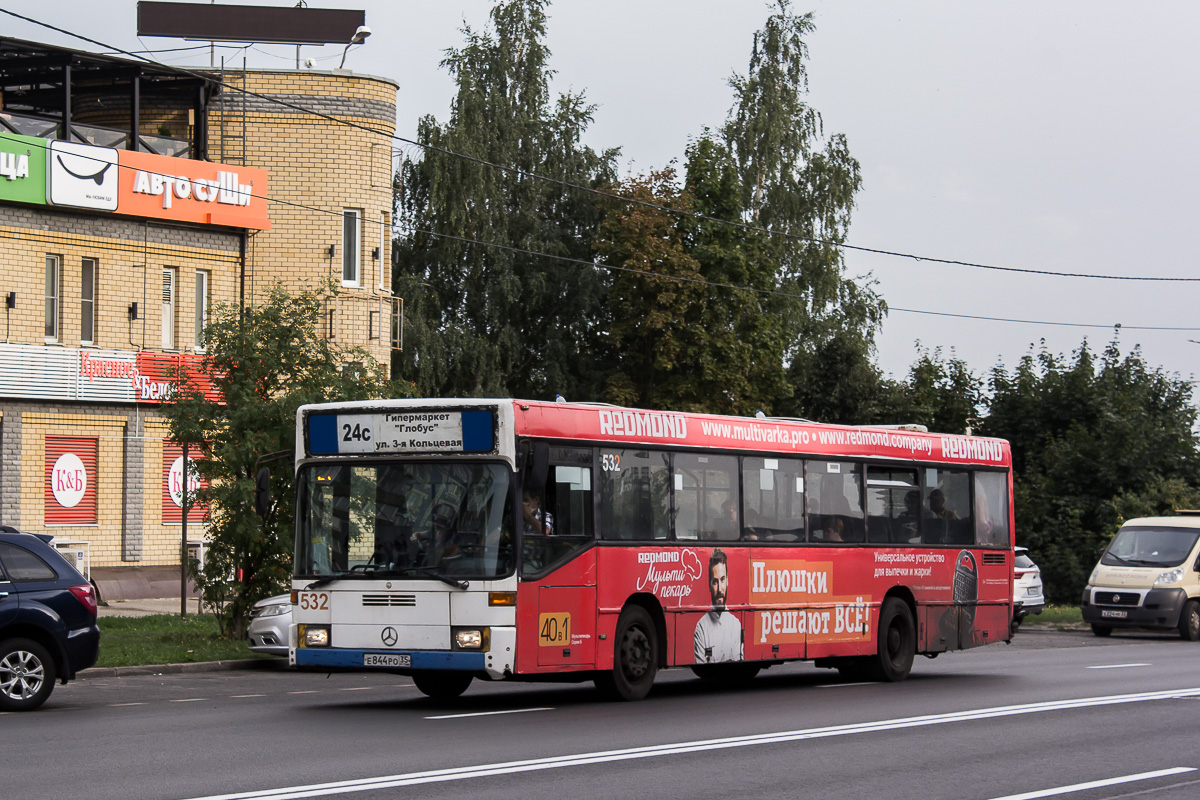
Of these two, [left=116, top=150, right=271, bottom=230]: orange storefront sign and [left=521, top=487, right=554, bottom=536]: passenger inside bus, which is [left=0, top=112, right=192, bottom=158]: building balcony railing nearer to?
[left=116, top=150, right=271, bottom=230]: orange storefront sign

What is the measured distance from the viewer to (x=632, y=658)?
1525cm

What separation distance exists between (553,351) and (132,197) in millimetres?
18692

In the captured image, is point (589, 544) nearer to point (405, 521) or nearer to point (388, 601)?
point (405, 521)

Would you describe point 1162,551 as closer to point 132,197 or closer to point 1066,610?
point 1066,610

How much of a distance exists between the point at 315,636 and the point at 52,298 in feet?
66.4

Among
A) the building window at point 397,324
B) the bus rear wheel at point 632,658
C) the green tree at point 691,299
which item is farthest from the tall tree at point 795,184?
the bus rear wheel at point 632,658

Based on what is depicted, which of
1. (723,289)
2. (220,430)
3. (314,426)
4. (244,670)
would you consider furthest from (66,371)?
(723,289)

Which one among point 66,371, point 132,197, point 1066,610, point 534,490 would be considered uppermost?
point 132,197

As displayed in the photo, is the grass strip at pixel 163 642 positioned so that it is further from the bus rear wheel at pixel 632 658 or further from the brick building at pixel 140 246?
the bus rear wheel at pixel 632 658

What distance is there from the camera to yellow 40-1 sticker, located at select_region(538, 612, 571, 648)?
46.1 ft

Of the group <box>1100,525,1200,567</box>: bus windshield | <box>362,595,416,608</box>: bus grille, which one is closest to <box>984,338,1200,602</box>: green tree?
<box>1100,525,1200,567</box>: bus windshield

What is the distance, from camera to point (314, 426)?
15047 mm

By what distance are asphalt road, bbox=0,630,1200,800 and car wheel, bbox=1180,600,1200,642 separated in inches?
450

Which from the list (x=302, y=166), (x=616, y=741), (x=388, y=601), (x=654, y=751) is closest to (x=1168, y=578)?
(x=388, y=601)
